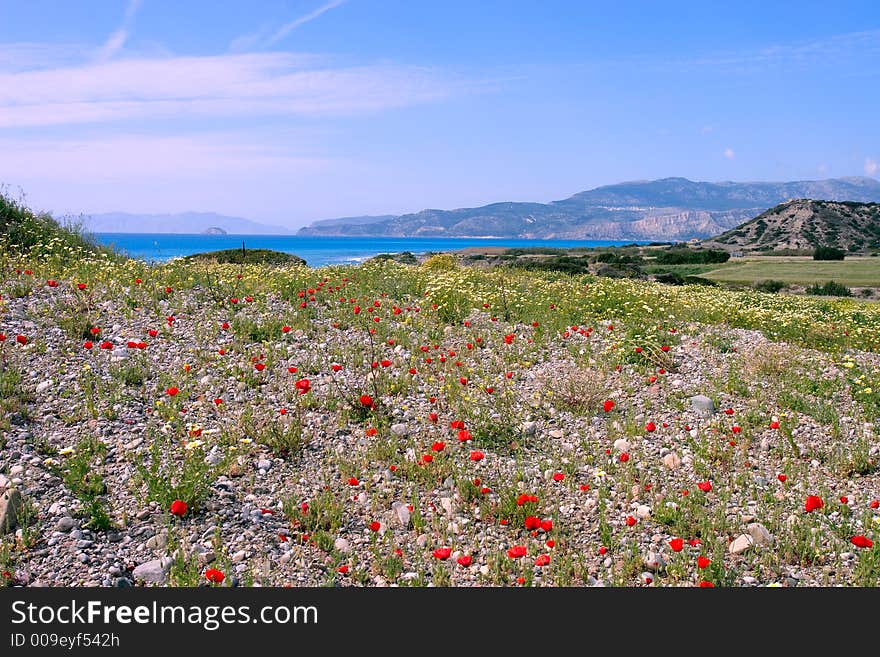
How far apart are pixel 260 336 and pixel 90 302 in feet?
8.97

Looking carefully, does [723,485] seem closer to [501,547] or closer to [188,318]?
[501,547]

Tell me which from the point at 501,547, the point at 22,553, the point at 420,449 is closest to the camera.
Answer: the point at 22,553

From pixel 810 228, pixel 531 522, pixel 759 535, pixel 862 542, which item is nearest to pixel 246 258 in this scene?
pixel 531 522

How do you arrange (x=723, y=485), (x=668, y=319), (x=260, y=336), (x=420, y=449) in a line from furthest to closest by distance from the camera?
1. (x=668, y=319)
2. (x=260, y=336)
3. (x=420, y=449)
4. (x=723, y=485)

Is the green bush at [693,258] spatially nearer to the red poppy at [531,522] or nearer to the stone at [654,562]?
the stone at [654,562]

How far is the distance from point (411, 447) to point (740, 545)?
122 inches

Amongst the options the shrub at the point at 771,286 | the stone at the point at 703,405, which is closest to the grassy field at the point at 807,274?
the shrub at the point at 771,286

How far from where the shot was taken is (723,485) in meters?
→ 5.71

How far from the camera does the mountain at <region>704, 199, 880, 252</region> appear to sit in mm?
100625

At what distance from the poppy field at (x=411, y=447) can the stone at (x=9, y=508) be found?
1.5 inches

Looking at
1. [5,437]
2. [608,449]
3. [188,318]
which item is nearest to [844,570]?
[608,449]

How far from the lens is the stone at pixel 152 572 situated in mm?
4344

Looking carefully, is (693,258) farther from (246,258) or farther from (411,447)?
(411,447)

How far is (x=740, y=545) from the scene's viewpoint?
4941mm
